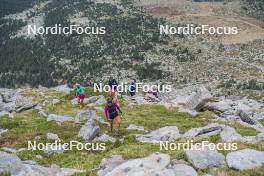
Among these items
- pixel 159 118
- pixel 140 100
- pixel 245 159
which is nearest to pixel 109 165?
pixel 245 159

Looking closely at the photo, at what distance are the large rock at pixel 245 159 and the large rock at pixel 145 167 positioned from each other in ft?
8.78

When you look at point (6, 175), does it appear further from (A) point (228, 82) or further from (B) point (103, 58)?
(B) point (103, 58)

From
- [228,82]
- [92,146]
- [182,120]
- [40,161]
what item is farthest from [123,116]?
[228,82]

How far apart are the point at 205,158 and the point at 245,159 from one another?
1.63 meters

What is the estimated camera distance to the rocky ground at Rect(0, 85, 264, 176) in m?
21.4

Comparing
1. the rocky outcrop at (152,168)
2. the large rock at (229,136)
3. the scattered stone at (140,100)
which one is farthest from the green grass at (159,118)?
the rocky outcrop at (152,168)

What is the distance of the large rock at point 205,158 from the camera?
21.4 meters

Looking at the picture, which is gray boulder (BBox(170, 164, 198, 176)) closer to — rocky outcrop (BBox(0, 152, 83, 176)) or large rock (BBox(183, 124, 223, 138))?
rocky outcrop (BBox(0, 152, 83, 176))

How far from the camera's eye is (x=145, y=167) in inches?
800

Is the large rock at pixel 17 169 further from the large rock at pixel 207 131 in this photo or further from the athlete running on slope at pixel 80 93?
the athlete running on slope at pixel 80 93

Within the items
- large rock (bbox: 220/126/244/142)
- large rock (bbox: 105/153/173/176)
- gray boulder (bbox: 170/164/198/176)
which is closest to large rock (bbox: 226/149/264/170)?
gray boulder (bbox: 170/164/198/176)

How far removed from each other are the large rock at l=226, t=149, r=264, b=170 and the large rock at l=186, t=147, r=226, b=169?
1.19 feet

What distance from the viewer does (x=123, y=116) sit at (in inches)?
1945

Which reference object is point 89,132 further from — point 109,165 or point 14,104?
point 14,104
